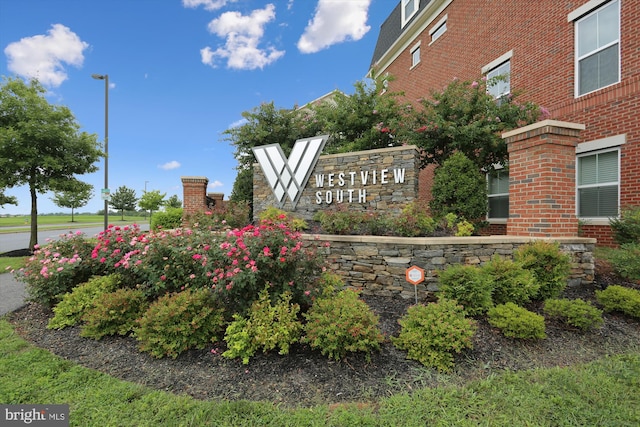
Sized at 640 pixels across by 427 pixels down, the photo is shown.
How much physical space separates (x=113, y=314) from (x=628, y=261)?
7080 mm

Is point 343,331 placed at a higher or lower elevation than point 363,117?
lower

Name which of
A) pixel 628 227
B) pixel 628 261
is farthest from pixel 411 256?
pixel 628 227

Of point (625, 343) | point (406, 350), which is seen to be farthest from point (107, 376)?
point (625, 343)

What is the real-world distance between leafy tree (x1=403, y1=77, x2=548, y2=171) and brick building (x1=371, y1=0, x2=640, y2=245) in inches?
45.1

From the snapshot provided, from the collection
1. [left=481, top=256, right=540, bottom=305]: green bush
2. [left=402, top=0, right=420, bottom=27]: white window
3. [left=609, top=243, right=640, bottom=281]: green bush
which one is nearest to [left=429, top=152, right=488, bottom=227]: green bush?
[left=609, top=243, right=640, bottom=281]: green bush

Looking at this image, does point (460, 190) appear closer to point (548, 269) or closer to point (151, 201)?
point (548, 269)

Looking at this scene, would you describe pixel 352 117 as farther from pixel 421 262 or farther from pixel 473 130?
pixel 421 262

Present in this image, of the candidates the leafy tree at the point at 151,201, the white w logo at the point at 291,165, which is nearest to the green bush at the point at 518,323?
the white w logo at the point at 291,165

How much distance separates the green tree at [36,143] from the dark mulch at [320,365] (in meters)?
9.90

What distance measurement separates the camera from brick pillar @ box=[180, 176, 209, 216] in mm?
10391

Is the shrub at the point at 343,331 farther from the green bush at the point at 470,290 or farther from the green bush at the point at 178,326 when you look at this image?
the green bush at the point at 470,290

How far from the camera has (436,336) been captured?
8.69 feet

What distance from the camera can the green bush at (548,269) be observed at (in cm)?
387

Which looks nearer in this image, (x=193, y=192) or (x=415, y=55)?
(x=193, y=192)
